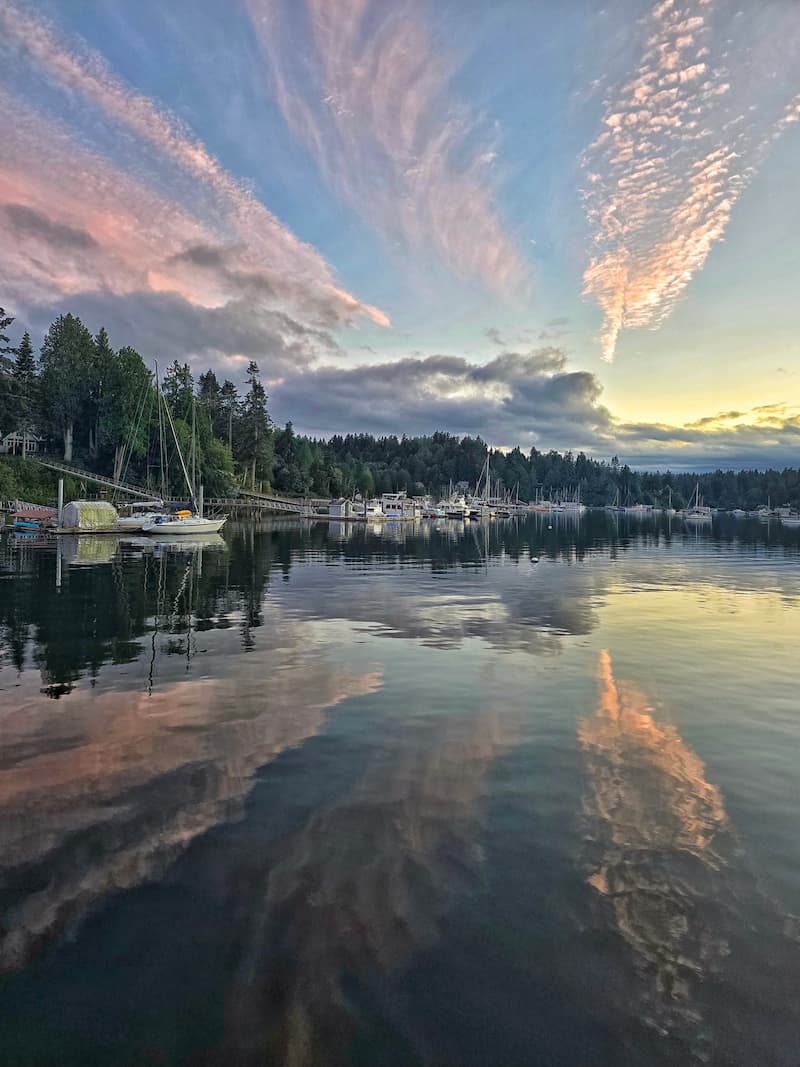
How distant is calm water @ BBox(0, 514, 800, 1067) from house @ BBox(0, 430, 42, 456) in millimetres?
105749

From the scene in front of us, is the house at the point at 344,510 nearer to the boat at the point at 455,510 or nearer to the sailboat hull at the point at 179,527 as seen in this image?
the boat at the point at 455,510

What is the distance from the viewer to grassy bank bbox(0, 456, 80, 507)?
305 feet

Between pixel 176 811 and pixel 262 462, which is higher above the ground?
pixel 262 462

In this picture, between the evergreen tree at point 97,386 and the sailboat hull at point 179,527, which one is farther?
the evergreen tree at point 97,386

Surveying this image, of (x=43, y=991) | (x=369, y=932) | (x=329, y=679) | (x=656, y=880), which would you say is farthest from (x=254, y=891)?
(x=329, y=679)

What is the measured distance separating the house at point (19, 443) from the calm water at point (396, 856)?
105749 millimetres

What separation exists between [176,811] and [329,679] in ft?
25.0

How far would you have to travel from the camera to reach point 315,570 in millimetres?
44094

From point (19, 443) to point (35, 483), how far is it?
883 inches

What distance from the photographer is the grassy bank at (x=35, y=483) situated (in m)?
92.9

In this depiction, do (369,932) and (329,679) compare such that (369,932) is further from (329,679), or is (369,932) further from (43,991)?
(329,679)

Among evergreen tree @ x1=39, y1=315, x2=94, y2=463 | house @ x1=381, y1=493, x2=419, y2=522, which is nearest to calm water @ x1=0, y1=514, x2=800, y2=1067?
evergreen tree @ x1=39, y1=315, x2=94, y2=463

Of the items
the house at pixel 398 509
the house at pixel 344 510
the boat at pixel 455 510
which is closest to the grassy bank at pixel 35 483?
the house at pixel 344 510

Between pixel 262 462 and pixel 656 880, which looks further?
pixel 262 462
